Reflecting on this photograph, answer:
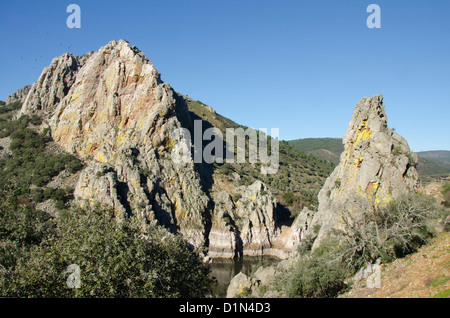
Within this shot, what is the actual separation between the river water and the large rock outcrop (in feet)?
59.6

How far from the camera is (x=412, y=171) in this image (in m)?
24.0

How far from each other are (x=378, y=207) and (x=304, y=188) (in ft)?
190

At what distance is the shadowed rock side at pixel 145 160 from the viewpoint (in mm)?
52438

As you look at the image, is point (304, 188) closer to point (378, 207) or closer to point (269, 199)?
point (269, 199)

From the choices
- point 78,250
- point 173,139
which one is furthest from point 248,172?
point 78,250

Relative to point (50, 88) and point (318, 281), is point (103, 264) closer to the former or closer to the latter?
point (318, 281)

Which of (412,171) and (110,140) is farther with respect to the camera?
(110,140)

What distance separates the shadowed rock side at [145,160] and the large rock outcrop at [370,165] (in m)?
28.7

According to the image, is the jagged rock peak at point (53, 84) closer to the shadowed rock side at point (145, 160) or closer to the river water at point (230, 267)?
the shadowed rock side at point (145, 160)

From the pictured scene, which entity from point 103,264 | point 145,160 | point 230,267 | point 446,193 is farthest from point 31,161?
point 446,193

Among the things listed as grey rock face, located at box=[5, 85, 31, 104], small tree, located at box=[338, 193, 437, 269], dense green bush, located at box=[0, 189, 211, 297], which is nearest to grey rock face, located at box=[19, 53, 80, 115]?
grey rock face, located at box=[5, 85, 31, 104]

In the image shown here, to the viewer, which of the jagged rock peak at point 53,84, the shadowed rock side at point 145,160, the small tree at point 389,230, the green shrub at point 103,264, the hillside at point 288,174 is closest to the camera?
the green shrub at point 103,264

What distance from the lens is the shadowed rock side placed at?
52438 mm

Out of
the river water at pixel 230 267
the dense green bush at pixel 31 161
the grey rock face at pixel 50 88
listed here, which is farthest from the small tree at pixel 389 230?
the grey rock face at pixel 50 88
